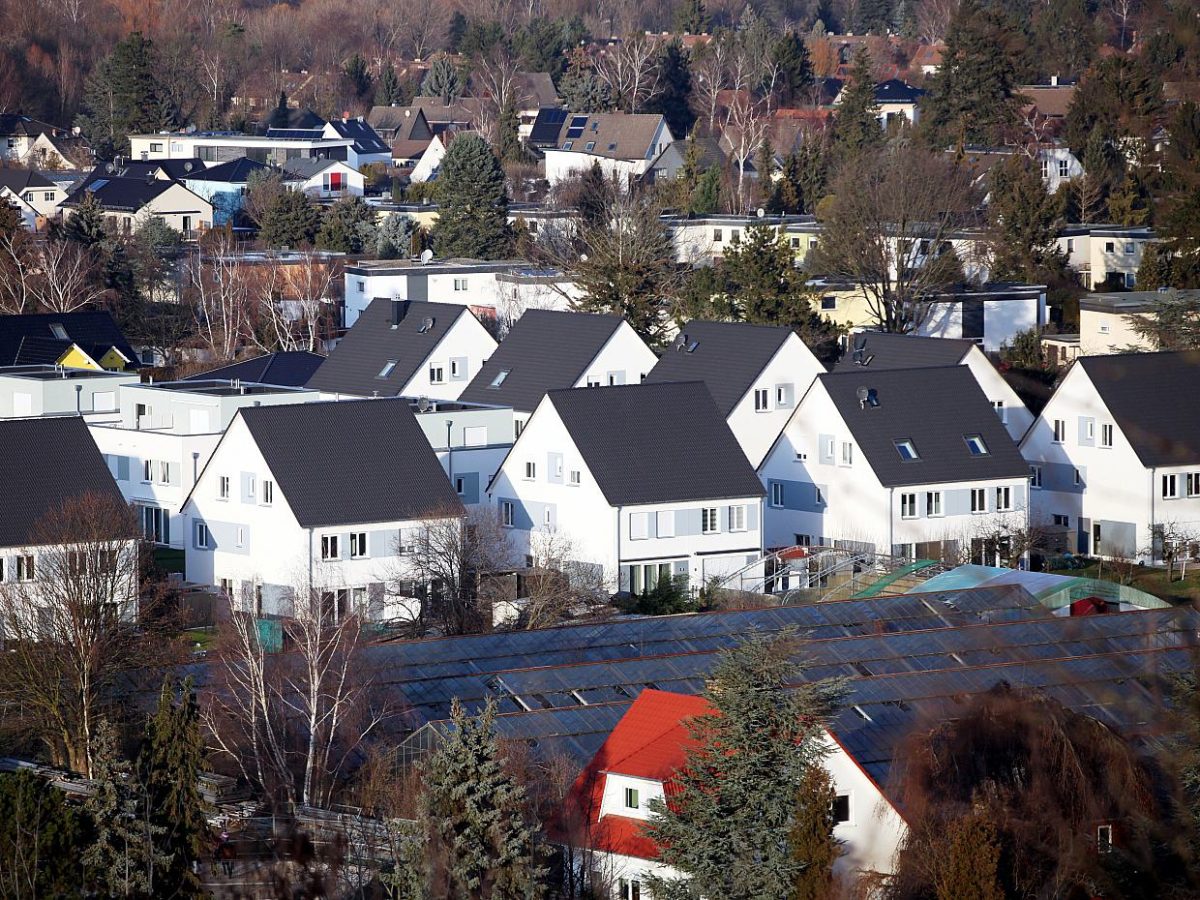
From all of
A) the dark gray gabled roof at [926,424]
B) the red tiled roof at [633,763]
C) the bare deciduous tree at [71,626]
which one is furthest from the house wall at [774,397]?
the red tiled roof at [633,763]

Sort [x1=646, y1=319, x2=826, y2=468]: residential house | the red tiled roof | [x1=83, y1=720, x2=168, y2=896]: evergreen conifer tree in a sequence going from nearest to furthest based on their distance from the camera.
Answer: [x1=83, y1=720, x2=168, y2=896]: evergreen conifer tree
the red tiled roof
[x1=646, y1=319, x2=826, y2=468]: residential house

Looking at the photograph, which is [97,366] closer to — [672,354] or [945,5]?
[672,354]

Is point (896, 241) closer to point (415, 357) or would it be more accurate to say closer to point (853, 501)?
point (415, 357)

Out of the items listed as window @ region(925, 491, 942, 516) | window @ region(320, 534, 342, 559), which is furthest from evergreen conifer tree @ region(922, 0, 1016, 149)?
window @ region(320, 534, 342, 559)

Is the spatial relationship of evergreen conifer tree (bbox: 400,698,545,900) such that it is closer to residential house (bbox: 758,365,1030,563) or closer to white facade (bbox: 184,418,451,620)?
white facade (bbox: 184,418,451,620)

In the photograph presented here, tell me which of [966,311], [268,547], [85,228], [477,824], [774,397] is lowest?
[477,824]

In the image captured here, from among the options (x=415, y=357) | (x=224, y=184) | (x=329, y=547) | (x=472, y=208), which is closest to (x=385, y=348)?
(x=415, y=357)

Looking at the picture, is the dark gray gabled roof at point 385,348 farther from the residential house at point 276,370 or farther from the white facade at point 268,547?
the white facade at point 268,547
